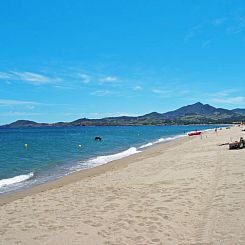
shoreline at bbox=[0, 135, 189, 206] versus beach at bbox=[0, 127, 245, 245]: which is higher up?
beach at bbox=[0, 127, 245, 245]

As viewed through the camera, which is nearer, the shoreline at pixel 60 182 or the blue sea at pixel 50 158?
the shoreline at pixel 60 182

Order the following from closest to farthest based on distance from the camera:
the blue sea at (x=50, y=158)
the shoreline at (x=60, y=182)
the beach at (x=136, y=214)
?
1. the beach at (x=136, y=214)
2. the shoreline at (x=60, y=182)
3. the blue sea at (x=50, y=158)

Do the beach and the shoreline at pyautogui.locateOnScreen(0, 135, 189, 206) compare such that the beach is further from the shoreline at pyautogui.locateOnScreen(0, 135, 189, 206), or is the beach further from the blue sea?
the blue sea

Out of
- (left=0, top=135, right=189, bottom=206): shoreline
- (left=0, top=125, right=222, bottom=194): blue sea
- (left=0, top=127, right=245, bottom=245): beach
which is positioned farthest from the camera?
(left=0, top=125, right=222, bottom=194): blue sea

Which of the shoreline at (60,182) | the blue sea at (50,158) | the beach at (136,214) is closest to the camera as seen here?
the beach at (136,214)

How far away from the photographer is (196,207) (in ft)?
32.9

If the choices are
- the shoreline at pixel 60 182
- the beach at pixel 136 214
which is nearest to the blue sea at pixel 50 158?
the shoreline at pixel 60 182

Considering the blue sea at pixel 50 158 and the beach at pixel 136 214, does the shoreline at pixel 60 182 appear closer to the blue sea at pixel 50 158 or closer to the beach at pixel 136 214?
the beach at pixel 136 214

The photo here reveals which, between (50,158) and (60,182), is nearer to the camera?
(60,182)

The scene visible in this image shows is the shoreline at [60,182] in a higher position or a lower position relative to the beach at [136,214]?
lower

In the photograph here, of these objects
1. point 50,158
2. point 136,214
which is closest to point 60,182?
point 136,214

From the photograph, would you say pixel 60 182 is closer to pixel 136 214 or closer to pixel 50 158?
pixel 136 214

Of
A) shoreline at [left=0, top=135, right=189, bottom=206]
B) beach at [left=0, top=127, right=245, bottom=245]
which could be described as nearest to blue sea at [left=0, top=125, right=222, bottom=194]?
shoreline at [left=0, top=135, right=189, bottom=206]

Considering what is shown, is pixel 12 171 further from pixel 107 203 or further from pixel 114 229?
pixel 114 229
